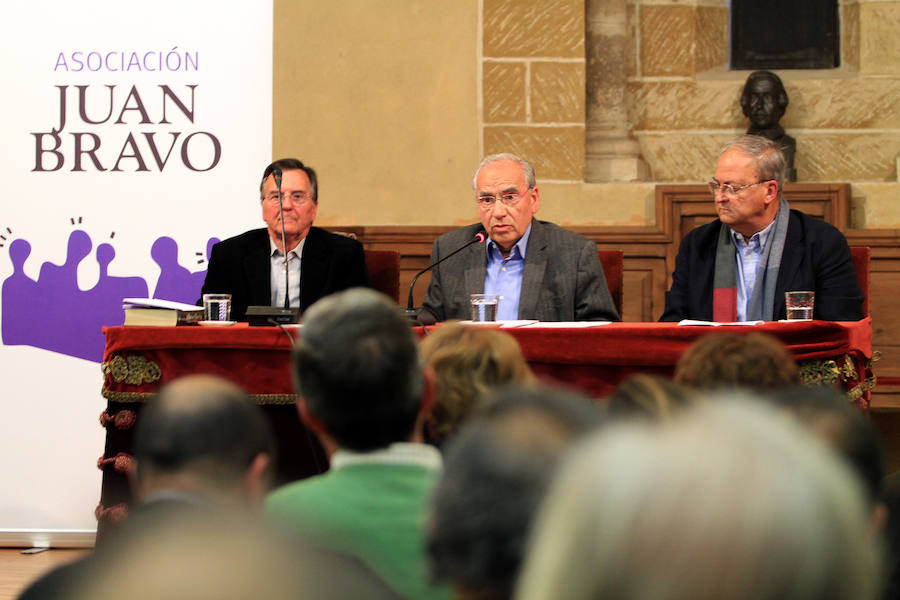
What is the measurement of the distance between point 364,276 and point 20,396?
1.50 meters

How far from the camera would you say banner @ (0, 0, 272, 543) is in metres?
4.42

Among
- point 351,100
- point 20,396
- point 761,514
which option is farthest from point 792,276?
point 761,514

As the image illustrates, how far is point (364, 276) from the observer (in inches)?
160

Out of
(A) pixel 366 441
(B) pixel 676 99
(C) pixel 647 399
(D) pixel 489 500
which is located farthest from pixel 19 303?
(D) pixel 489 500

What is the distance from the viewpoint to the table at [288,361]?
118 inches

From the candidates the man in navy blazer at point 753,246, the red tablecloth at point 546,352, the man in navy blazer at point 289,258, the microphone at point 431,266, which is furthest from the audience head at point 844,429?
the man in navy blazer at point 289,258

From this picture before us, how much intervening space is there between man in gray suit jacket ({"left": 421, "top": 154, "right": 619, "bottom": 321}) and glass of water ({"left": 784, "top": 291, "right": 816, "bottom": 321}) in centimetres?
67

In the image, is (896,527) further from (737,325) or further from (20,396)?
(20,396)

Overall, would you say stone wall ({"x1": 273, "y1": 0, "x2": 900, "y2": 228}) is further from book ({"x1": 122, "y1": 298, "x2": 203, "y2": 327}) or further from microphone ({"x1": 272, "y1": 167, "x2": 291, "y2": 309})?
book ({"x1": 122, "y1": 298, "x2": 203, "y2": 327})

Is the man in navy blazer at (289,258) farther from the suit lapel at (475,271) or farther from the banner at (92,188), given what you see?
the banner at (92,188)

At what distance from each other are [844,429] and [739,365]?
1.87 feet

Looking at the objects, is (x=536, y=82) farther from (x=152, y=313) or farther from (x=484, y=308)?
(x=152, y=313)

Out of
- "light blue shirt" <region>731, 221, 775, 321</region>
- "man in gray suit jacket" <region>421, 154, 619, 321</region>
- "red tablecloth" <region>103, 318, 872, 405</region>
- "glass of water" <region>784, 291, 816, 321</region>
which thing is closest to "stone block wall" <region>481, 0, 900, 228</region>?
"man in gray suit jacket" <region>421, 154, 619, 321</region>

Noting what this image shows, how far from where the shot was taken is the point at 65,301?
4465mm
